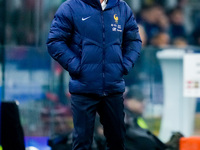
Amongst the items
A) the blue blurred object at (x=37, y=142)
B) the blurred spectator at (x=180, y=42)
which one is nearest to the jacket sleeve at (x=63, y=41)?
the blue blurred object at (x=37, y=142)

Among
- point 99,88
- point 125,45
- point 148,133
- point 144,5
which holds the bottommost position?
point 148,133

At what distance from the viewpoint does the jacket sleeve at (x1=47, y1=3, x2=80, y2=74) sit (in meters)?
5.29

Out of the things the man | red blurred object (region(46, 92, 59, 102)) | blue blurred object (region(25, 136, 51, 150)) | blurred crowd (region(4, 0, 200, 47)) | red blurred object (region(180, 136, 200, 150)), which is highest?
blurred crowd (region(4, 0, 200, 47))

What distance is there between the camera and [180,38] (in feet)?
27.7

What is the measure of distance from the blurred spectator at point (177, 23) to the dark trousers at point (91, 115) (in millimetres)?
3167

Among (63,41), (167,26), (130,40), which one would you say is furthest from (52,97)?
(63,41)

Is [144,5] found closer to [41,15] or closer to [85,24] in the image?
[41,15]

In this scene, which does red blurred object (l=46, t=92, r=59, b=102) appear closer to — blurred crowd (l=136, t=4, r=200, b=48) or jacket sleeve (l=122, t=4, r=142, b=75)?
blurred crowd (l=136, t=4, r=200, b=48)

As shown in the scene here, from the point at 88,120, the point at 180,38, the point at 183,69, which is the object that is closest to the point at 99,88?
the point at 88,120

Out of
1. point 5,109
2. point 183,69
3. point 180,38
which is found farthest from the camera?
point 180,38

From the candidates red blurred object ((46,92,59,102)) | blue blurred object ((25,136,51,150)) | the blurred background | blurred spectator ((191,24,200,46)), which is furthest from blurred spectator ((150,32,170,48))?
blue blurred object ((25,136,51,150))

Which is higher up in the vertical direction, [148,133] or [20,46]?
[20,46]

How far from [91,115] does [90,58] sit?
0.47 meters

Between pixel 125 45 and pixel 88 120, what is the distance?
28.8 inches
